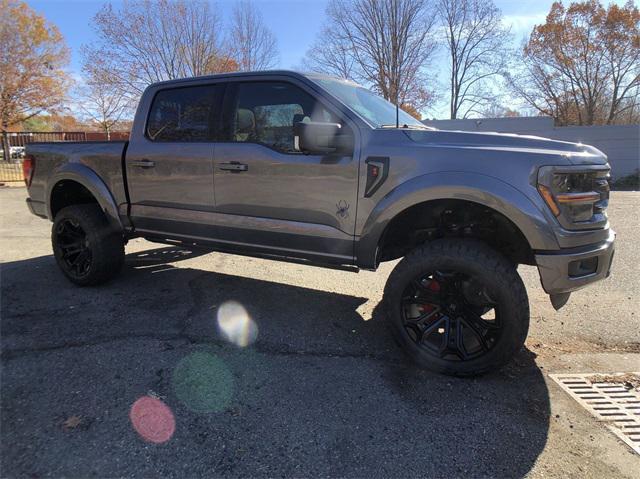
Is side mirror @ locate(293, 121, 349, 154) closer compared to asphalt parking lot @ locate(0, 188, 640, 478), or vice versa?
asphalt parking lot @ locate(0, 188, 640, 478)

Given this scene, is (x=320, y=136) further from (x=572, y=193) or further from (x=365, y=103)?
(x=572, y=193)

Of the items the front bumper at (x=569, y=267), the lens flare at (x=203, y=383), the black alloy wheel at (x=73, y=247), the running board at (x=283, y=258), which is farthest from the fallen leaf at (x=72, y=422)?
the front bumper at (x=569, y=267)

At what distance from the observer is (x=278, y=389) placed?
9.30 ft

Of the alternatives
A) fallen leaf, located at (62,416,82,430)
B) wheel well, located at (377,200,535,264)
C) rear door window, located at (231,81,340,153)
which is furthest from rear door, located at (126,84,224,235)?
fallen leaf, located at (62,416,82,430)

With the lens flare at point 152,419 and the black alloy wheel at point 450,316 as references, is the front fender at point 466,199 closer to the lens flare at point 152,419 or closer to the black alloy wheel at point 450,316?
the black alloy wheel at point 450,316

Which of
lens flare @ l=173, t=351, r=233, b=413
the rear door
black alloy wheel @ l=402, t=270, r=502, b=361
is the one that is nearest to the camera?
lens flare @ l=173, t=351, r=233, b=413

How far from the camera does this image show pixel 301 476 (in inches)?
83.1

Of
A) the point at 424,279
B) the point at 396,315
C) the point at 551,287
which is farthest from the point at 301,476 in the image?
the point at 551,287

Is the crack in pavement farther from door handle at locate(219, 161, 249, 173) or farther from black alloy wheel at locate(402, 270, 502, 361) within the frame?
door handle at locate(219, 161, 249, 173)

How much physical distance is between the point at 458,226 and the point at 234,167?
1878mm

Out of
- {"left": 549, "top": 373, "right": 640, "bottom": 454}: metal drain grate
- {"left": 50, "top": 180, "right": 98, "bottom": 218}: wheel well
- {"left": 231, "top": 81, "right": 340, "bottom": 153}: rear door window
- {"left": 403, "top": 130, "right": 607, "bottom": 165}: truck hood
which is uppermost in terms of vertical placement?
{"left": 231, "top": 81, "right": 340, "bottom": 153}: rear door window

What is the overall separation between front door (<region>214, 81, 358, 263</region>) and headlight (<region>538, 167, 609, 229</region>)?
1.27 meters

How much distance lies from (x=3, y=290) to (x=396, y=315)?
4115 millimetres

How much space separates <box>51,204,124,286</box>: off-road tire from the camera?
454cm
